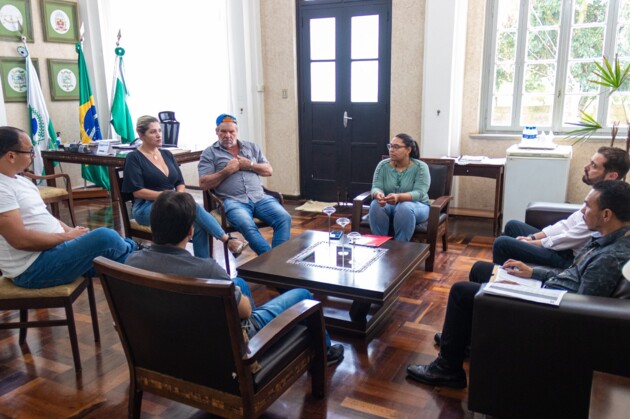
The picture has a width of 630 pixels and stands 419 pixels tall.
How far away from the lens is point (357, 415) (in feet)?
6.85

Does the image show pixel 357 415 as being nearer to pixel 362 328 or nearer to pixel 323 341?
pixel 323 341

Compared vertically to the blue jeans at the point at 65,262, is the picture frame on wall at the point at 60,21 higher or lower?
higher

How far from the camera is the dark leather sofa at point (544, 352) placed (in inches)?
65.3

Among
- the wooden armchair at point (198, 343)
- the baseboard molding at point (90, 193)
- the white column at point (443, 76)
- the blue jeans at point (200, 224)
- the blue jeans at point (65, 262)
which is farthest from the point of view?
the baseboard molding at point (90, 193)

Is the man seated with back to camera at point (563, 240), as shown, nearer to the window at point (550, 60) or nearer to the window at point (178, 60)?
the window at point (550, 60)

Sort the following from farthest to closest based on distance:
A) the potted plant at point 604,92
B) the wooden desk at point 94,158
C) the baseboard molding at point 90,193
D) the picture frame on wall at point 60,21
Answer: the baseboard molding at point 90,193 < the picture frame on wall at point 60,21 < the wooden desk at point 94,158 < the potted plant at point 604,92

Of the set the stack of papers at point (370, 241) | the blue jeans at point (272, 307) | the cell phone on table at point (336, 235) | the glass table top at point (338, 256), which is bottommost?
the glass table top at point (338, 256)

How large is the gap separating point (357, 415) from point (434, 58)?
374cm

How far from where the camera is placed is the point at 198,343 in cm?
167

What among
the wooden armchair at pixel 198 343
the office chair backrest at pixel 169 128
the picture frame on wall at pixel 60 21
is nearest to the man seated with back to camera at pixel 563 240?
the wooden armchair at pixel 198 343

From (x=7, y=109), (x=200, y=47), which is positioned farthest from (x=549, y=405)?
(x=7, y=109)

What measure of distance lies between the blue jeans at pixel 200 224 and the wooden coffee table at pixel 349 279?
0.56m

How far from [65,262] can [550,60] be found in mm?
4387

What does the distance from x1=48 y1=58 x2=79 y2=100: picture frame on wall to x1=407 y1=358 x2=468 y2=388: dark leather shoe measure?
5.81 metres
